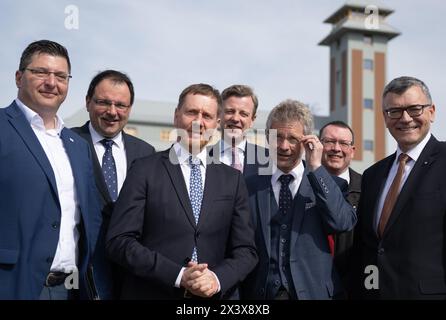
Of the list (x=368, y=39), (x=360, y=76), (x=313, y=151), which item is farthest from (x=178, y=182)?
(x=368, y=39)

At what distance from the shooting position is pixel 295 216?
3.85 metres

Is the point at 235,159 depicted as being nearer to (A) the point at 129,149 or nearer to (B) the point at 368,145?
(A) the point at 129,149

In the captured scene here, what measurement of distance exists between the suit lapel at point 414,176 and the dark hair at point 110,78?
8.25 ft

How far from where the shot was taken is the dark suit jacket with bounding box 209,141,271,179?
4385 millimetres

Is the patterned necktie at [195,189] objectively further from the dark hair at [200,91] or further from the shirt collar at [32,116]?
the shirt collar at [32,116]

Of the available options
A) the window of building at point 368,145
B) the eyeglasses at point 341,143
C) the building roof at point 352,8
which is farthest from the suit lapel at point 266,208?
the building roof at point 352,8

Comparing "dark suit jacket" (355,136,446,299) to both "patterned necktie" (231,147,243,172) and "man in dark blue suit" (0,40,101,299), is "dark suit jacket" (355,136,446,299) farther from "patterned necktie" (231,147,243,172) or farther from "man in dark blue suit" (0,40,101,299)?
"man in dark blue suit" (0,40,101,299)

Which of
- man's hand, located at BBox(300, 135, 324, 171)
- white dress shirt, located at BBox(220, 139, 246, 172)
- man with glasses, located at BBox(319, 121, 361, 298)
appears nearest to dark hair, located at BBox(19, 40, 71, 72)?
man's hand, located at BBox(300, 135, 324, 171)

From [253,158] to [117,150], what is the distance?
1383 mm

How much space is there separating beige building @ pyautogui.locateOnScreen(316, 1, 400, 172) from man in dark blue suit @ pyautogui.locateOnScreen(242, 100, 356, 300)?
137 ft

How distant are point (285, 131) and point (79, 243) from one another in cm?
176

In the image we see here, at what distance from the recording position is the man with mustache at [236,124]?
559cm

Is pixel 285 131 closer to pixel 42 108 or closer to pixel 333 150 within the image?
pixel 42 108
